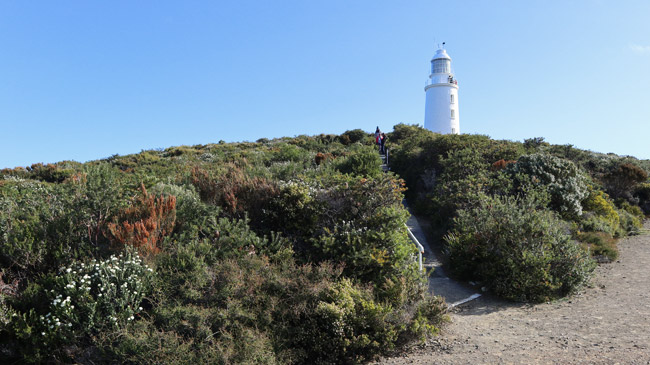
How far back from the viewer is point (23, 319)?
441 cm

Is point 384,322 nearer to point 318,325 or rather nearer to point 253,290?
point 318,325

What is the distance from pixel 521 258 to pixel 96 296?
693 cm

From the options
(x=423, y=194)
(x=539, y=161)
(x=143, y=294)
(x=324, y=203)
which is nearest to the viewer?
(x=143, y=294)

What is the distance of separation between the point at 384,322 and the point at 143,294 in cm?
297

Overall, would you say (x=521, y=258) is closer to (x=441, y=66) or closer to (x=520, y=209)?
(x=520, y=209)

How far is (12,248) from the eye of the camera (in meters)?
5.26

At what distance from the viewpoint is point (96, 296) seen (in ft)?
15.3

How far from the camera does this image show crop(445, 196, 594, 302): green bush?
7273mm

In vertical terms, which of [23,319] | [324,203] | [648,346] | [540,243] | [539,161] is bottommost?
[648,346]

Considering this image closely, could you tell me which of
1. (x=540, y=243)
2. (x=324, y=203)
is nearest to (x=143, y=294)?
(x=324, y=203)

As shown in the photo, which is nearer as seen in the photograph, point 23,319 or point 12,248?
point 23,319

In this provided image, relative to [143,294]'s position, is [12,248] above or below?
above

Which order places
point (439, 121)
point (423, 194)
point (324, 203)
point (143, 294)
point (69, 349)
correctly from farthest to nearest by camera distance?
point (439, 121) < point (423, 194) < point (324, 203) < point (143, 294) < point (69, 349)

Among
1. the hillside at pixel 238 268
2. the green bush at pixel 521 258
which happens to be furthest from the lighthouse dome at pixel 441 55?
the green bush at pixel 521 258
